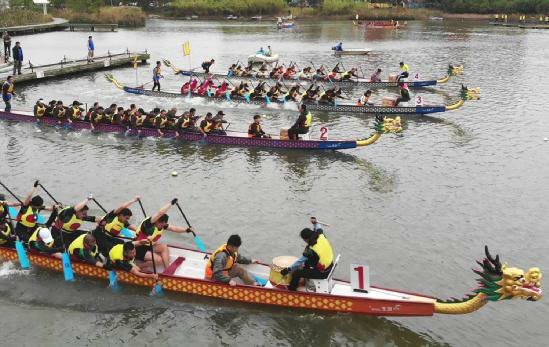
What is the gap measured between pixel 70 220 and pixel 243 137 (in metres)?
9.92

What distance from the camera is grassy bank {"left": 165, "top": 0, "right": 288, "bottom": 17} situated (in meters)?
101

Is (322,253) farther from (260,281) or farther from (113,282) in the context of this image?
(113,282)

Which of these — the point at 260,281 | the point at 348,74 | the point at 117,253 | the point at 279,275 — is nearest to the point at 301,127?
the point at 260,281

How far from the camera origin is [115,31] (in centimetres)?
7206

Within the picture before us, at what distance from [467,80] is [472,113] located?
423 inches

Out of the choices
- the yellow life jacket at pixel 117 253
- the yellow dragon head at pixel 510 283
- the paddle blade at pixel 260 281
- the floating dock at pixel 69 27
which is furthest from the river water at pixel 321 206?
the floating dock at pixel 69 27

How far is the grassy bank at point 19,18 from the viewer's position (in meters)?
64.6

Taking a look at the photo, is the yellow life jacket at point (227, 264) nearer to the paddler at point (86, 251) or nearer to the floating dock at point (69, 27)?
the paddler at point (86, 251)

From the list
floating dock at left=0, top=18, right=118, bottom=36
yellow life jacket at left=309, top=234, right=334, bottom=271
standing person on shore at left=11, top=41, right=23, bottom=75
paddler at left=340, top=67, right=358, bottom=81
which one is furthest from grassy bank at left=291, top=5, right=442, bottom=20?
yellow life jacket at left=309, top=234, right=334, bottom=271

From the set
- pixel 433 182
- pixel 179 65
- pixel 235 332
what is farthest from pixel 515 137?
pixel 179 65

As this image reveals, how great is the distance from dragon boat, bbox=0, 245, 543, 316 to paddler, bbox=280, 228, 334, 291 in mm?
199

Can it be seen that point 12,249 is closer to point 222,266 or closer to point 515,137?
point 222,266

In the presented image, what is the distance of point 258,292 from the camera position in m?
10.6

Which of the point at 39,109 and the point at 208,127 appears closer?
the point at 208,127
